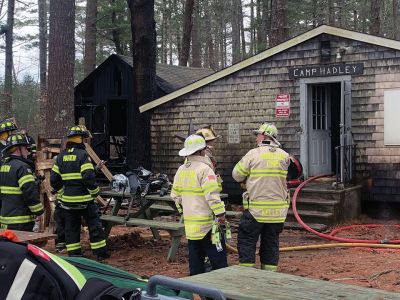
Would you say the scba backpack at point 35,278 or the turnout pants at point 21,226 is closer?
the scba backpack at point 35,278

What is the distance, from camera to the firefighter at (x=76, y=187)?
713cm

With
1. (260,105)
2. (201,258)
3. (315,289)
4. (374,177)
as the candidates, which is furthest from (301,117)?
(315,289)

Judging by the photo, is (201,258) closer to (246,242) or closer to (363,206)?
(246,242)

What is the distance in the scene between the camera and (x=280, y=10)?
16.4 metres

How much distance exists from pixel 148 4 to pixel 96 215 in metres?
8.91

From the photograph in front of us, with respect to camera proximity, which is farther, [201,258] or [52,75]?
[52,75]

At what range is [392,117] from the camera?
11.0 m

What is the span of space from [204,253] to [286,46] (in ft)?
24.6

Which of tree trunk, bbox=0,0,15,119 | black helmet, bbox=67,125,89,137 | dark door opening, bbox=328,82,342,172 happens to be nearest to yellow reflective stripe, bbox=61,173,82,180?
black helmet, bbox=67,125,89,137

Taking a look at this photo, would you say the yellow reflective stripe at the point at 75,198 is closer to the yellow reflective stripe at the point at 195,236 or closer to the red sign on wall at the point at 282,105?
the yellow reflective stripe at the point at 195,236

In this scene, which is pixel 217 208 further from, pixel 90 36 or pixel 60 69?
pixel 90 36

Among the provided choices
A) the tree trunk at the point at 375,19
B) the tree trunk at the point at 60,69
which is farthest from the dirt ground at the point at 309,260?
the tree trunk at the point at 375,19

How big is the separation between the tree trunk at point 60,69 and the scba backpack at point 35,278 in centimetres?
855

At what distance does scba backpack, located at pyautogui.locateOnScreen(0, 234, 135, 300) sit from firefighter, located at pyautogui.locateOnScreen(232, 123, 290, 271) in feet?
12.4
